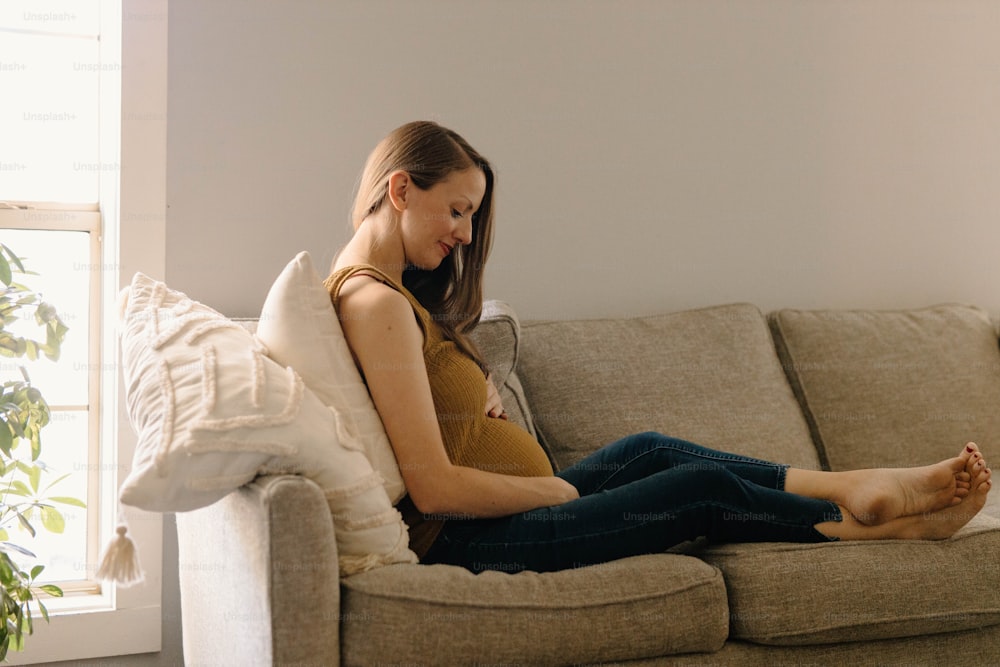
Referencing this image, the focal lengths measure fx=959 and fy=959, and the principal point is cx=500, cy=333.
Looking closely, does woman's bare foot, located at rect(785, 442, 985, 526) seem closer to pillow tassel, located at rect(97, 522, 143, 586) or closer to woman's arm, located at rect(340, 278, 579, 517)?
woman's arm, located at rect(340, 278, 579, 517)

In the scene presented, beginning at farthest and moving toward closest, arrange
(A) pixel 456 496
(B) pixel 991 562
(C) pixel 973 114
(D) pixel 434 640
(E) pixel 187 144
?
(C) pixel 973 114, (E) pixel 187 144, (B) pixel 991 562, (A) pixel 456 496, (D) pixel 434 640

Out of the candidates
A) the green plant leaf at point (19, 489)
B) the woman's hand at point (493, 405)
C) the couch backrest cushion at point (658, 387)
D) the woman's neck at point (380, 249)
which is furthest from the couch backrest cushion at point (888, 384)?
the green plant leaf at point (19, 489)

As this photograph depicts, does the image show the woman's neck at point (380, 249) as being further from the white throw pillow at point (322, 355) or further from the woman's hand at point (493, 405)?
the woman's hand at point (493, 405)

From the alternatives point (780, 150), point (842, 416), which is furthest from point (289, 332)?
point (780, 150)

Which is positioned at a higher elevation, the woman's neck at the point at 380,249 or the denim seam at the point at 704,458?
the woman's neck at the point at 380,249

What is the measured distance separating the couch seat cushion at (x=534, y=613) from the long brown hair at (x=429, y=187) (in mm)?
490

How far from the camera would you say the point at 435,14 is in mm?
2629

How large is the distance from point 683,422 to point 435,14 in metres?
1.29

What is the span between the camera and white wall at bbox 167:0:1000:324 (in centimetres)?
244

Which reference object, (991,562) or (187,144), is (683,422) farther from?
(187,144)

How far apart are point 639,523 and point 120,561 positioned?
0.85 metres

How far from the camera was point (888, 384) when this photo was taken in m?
2.72

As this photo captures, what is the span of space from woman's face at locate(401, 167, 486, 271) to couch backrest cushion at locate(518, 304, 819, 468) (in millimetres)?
666

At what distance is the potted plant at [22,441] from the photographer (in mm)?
2055
